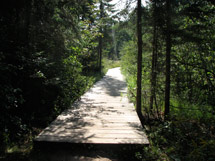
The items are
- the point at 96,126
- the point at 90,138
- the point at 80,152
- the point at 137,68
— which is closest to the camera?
the point at 80,152

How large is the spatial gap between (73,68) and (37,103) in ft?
7.32

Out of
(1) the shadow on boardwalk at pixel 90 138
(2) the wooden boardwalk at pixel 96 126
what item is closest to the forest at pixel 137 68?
(1) the shadow on boardwalk at pixel 90 138

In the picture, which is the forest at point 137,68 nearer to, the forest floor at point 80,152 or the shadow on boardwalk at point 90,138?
the forest floor at point 80,152

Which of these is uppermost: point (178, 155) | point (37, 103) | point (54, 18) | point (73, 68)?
point (54, 18)

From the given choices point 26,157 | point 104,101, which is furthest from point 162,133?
point 26,157

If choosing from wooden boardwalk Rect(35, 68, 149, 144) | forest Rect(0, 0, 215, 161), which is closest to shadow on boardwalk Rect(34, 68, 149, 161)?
wooden boardwalk Rect(35, 68, 149, 144)

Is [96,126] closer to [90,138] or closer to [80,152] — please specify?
[90,138]

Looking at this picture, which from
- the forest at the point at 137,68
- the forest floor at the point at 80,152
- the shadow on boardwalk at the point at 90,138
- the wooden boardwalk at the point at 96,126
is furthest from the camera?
the forest at the point at 137,68

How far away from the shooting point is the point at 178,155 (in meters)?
3.38

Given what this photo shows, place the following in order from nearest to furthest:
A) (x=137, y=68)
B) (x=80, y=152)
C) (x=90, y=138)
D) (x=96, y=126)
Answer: (x=80, y=152) < (x=90, y=138) < (x=96, y=126) < (x=137, y=68)

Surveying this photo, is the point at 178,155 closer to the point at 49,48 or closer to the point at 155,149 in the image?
the point at 155,149

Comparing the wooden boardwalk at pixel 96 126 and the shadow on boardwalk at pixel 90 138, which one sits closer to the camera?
the shadow on boardwalk at pixel 90 138

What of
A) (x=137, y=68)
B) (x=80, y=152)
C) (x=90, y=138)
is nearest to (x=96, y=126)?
(x=90, y=138)

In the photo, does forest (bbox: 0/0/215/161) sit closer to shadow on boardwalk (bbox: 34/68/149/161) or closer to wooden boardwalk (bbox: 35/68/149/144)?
shadow on boardwalk (bbox: 34/68/149/161)
